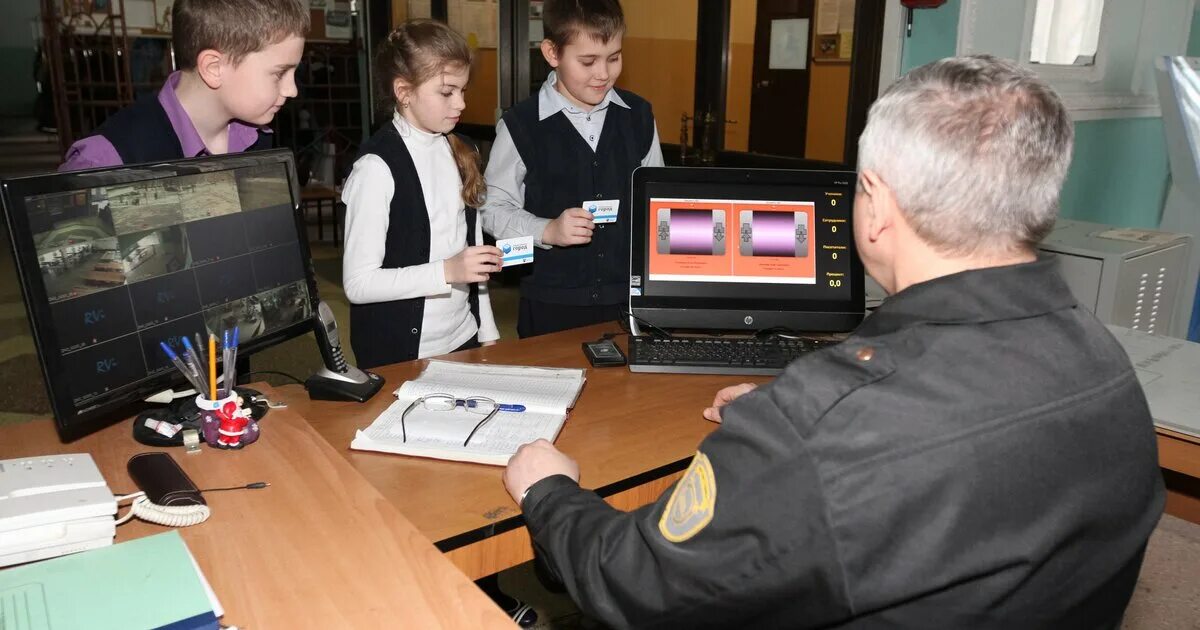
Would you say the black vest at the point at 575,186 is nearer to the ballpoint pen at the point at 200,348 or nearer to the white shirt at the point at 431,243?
the white shirt at the point at 431,243

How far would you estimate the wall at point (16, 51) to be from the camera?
7.86 metres

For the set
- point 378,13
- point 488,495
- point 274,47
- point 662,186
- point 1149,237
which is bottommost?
point 488,495

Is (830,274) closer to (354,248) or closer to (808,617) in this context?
(354,248)

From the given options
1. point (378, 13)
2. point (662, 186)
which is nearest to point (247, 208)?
point (662, 186)

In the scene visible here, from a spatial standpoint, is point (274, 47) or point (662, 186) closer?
point (274, 47)

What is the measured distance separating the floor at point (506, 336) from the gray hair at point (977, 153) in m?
1.10

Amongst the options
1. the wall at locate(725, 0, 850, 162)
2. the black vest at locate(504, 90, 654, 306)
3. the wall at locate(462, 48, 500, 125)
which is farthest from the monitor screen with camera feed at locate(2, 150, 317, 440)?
the wall at locate(462, 48, 500, 125)

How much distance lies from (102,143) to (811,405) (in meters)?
1.48

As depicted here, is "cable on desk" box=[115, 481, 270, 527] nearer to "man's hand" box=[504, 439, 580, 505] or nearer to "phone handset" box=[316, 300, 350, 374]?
"man's hand" box=[504, 439, 580, 505]

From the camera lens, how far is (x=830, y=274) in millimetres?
2047

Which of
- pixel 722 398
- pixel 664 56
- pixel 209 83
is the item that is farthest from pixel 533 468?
pixel 664 56

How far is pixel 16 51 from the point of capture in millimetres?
7949

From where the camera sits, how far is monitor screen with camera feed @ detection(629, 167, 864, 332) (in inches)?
80.2

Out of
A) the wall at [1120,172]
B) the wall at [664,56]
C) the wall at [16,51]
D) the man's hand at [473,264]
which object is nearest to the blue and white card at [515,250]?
the man's hand at [473,264]
